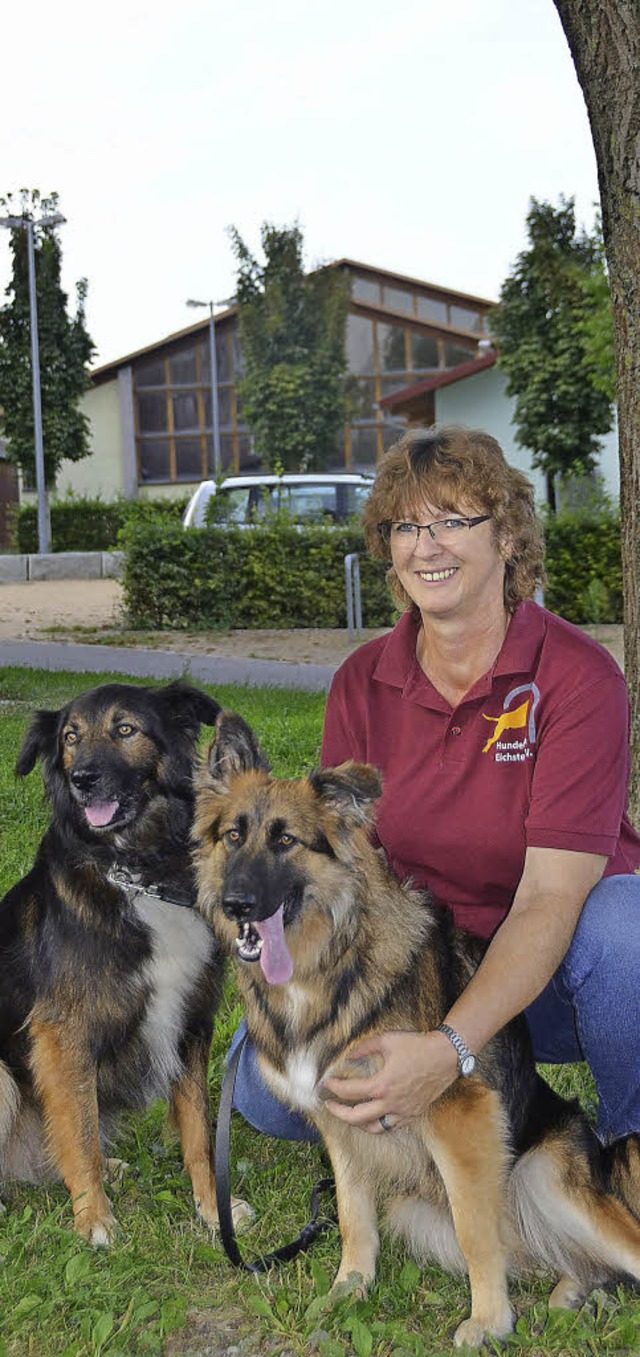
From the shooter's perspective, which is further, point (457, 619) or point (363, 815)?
point (457, 619)

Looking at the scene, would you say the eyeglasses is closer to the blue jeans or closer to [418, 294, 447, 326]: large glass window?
the blue jeans

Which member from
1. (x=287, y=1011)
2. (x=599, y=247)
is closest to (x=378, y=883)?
(x=287, y=1011)

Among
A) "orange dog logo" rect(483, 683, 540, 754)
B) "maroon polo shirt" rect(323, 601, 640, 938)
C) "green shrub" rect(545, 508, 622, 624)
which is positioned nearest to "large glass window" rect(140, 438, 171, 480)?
"green shrub" rect(545, 508, 622, 624)

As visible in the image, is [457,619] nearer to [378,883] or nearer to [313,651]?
[378,883]

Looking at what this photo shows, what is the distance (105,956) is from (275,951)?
30.8 inches

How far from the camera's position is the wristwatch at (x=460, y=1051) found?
2.54 metres

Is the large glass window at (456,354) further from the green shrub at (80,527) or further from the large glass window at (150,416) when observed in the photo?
the green shrub at (80,527)

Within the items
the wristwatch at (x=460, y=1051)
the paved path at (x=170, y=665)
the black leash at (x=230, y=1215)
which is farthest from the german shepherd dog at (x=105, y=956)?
the paved path at (x=170, y=665)

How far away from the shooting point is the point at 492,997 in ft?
8.40

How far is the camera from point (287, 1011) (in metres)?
2.80

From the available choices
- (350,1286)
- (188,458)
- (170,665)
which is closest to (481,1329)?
(350,1286)

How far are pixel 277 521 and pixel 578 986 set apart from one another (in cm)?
1356

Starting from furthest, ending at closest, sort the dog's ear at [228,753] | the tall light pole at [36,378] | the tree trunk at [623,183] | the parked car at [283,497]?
the tall light pole at [36,378] < the parked car at [283,497] < the tree trunk at [623,183] < the dog's ear at [228,753]

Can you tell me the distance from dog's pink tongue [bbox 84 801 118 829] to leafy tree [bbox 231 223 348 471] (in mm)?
32224
